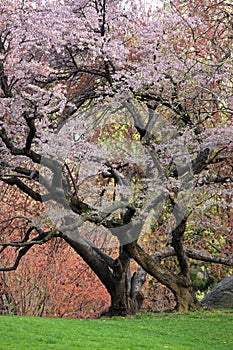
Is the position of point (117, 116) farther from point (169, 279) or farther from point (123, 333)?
point (123, 333)

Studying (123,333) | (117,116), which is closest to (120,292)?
(123,333)

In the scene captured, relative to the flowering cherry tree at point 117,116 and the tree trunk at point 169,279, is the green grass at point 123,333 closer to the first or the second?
the tree trunk at point 169,279

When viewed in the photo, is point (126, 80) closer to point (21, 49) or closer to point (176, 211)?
point (21, 49)

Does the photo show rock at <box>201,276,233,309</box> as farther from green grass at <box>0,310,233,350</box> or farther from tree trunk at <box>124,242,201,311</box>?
green grass at <box>0,310,233,350</box>

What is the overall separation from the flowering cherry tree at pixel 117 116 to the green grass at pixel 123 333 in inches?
59.8

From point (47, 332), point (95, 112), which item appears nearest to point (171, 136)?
point (95, 112)

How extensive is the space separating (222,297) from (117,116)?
4780mm

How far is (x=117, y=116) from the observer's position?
1302 centimetres

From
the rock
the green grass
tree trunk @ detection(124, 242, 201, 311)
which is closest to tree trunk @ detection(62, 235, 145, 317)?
tree trunk @ detection(124, 242, 201, 311)

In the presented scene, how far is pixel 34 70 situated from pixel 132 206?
3159mm

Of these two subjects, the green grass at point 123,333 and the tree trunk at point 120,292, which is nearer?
the green grass at point 123,333

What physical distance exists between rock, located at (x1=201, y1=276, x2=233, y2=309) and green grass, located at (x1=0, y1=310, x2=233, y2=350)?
203 cm

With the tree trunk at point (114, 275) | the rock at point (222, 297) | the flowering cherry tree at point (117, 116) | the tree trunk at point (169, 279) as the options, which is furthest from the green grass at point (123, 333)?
the rock at point (222, 297)

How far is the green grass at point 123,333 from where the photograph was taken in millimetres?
7082
